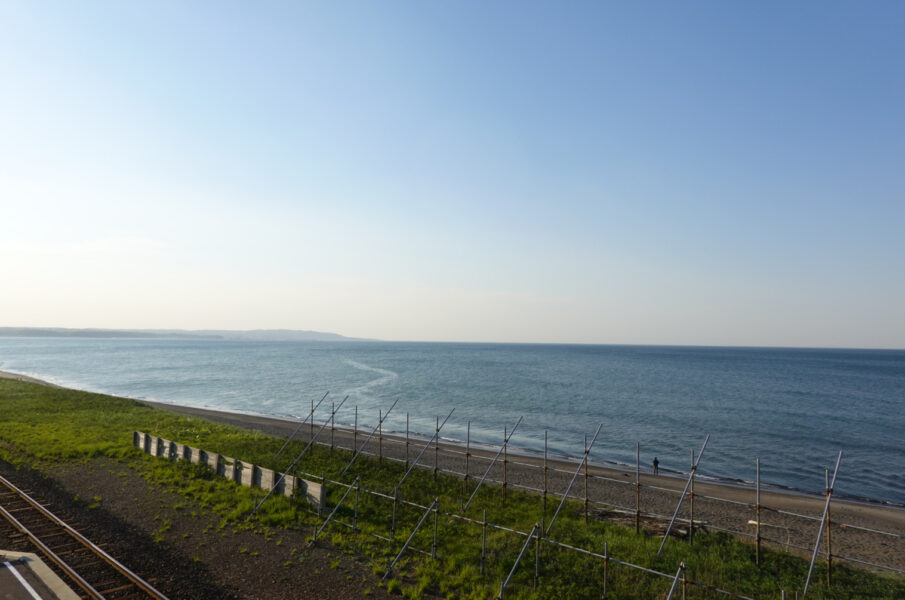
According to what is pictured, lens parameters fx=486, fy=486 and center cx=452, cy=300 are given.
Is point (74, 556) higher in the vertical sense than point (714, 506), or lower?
higher

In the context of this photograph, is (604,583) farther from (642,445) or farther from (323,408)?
(323,408)

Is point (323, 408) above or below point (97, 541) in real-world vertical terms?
below

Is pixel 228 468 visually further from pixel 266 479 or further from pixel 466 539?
pixel 466 539

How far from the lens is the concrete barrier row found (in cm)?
2152

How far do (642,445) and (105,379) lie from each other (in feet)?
368

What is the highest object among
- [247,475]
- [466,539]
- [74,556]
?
[247,475]

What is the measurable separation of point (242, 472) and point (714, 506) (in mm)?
27476

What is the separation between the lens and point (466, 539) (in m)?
18.5

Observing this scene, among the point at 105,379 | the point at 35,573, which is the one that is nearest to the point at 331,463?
the point at 35,573

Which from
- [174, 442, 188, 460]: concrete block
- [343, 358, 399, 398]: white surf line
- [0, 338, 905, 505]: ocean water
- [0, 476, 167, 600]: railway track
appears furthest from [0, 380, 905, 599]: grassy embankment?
[343, 358, 399, 398]: white surf line

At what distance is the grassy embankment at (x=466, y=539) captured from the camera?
15.4 metres

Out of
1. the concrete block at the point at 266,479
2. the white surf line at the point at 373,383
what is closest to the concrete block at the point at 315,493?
the concrete block at the point at 266,479

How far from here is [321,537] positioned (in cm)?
1844

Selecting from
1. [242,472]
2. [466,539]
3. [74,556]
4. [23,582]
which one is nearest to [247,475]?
[242,472]
